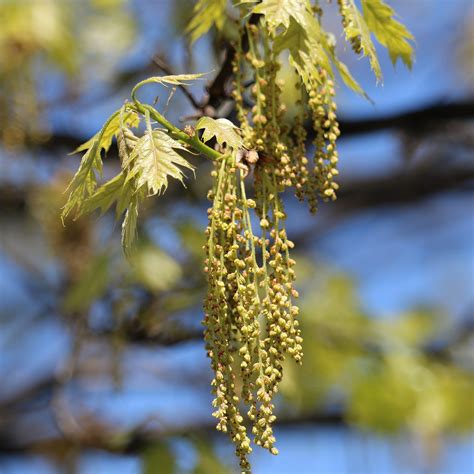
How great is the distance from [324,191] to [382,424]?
2.25 metres

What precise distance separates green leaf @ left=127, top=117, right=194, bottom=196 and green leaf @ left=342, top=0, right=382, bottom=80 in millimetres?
393

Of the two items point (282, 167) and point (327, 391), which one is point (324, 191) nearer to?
point (282, 167)

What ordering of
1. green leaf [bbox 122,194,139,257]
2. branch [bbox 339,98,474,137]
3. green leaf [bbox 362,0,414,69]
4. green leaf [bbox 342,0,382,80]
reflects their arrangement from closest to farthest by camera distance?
1. green leaf [bbox 122,194,139,257]
2. green leaf [bbox 342,0,382,80]
3. green leaf [bbox 362,0,414,69]
4. branch [bbox 339,98,474,137]

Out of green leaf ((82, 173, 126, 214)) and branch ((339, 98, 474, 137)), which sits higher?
branch ((339, 98, 474, 137))

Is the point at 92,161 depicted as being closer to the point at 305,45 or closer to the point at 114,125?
the point at 114,125

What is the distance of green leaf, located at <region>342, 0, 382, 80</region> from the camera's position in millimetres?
1439

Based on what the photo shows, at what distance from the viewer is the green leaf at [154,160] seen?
1.25 m

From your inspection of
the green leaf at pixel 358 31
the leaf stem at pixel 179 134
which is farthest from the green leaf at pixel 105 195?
the green leaf at pixel 358 31

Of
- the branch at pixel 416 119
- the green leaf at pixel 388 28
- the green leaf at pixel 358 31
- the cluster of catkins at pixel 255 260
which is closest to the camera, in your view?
the cluster of catkins at pixel 255 260

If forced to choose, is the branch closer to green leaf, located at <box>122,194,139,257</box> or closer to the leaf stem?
the leaf stem

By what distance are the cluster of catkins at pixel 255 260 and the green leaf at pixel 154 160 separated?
0.08 metres

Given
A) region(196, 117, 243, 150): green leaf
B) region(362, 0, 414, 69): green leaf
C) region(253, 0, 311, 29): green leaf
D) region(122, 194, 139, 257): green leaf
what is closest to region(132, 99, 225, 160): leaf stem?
region(196, 117, 243, 150): green leaf

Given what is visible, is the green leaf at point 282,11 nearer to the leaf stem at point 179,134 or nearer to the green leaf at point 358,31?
the green leaf at point 358,31

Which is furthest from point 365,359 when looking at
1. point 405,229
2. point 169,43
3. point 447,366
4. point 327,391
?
point 405,229
